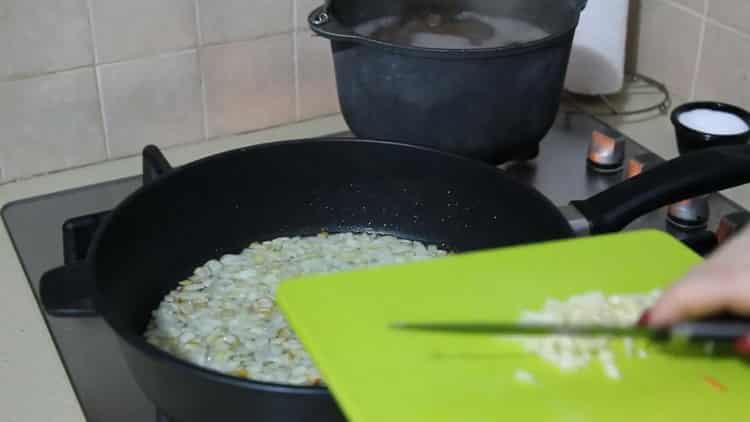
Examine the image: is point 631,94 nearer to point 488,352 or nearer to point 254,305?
point 254,305

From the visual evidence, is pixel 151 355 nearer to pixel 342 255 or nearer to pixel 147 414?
pixel 147 414

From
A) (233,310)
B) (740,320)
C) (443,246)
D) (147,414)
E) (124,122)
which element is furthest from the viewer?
(124,122)

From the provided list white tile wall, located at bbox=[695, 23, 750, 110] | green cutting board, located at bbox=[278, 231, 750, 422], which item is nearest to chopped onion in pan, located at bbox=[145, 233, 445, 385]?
green cutting board, located at bbox=[278, 231, 750, 422]

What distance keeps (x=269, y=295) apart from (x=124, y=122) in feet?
1.13

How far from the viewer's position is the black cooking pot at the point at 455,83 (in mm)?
897

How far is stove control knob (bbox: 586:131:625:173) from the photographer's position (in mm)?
1073

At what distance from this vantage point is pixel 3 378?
0.78 meters

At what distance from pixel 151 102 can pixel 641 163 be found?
0.56 metres

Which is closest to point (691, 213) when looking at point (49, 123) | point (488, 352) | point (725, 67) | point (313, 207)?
point (725, 67)

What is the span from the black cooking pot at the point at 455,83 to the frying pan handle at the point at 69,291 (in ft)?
1.07

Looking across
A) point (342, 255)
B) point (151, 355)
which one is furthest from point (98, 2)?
point (151, 355)

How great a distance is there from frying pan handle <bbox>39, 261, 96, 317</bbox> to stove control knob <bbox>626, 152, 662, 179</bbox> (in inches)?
23.4

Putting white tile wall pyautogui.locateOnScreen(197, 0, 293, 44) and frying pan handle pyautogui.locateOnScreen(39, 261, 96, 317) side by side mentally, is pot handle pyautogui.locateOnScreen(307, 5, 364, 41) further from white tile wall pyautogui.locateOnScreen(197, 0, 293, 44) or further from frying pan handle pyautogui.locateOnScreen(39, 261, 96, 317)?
frying pan handle pyautogui.locateOnScreen(39, 261, 96, 317)

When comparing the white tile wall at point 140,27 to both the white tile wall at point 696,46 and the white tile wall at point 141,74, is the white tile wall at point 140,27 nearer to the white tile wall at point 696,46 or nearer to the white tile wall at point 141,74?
the white tile wall at point 141,74
